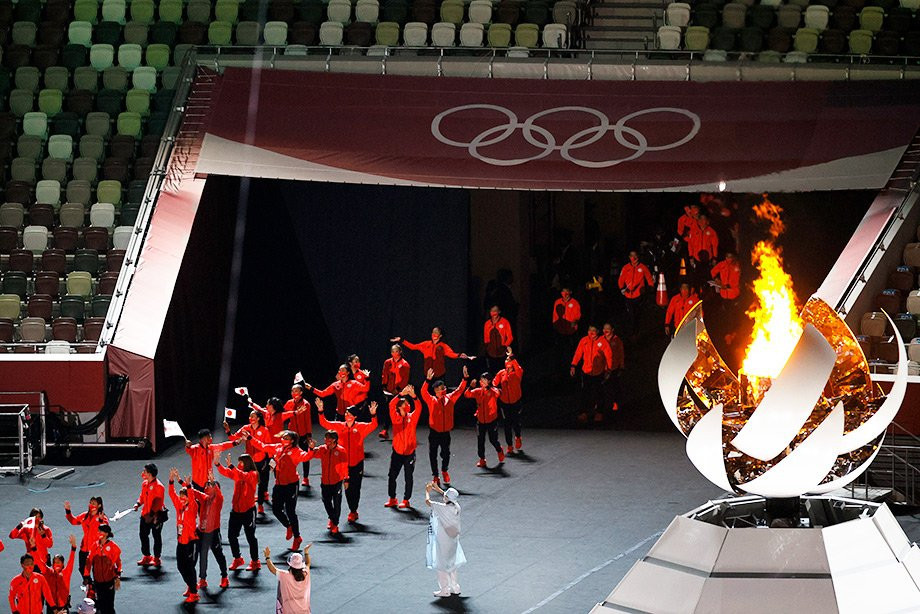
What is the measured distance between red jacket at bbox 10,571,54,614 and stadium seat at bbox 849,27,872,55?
1751 centimetres

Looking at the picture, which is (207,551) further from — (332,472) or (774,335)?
(774,335)

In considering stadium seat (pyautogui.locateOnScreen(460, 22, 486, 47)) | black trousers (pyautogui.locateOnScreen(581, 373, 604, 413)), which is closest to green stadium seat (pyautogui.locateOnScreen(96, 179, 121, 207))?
stadium seat (pyautogui.locateOnScreen(460, 22, 486, 47))

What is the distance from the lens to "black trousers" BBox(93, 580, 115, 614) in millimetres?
13914

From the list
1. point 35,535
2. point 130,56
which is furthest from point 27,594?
point 130,56

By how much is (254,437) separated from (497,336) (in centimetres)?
689

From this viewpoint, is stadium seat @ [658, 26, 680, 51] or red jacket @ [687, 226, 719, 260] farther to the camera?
stadium seat @ [658, 26, 680, 51]

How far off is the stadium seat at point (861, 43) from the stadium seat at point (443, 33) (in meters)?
6.95

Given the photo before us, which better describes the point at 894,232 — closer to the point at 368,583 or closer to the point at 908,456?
the point at 908,456

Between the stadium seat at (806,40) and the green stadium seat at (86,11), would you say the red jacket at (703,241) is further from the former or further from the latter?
the green stadium seat at (86,11)

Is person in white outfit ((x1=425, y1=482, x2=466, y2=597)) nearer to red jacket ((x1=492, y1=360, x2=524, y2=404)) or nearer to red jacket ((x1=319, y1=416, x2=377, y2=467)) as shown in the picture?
red jacket ((x1=319, y1=416, x2=377, y2=467))

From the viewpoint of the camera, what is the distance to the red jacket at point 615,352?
22906mm

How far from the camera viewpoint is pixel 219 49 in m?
25.8

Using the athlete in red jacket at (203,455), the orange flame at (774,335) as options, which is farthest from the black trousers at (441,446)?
the orange flame at (774,335)

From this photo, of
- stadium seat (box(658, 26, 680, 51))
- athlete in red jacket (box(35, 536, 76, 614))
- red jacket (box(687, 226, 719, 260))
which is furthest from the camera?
stadium seat (box(658, 26, 680, 51))
